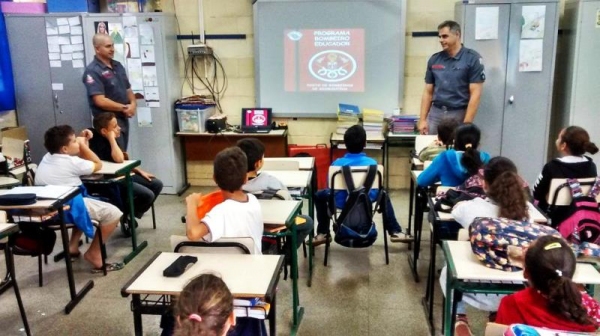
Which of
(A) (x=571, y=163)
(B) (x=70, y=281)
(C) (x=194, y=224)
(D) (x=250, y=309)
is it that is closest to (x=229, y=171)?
(C) (x=194, y=224)

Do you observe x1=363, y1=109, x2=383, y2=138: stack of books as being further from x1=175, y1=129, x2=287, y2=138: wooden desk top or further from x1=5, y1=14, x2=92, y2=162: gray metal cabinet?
x1=5, y1=14, x2=92, y2=162: gray metal cabinet

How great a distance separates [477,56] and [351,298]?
2647 millimetres

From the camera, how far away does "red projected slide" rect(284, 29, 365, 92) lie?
5.61m

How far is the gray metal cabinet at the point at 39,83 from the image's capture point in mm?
5477

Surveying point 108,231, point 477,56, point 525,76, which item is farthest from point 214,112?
point 525,76

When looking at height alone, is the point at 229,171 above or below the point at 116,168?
above

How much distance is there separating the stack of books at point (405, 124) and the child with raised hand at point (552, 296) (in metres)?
3.69

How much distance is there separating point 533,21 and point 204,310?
4.73 metres

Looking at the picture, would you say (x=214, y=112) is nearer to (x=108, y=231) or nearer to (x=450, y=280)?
(x=108, y=231)

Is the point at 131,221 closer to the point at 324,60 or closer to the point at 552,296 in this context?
the point at 324,60

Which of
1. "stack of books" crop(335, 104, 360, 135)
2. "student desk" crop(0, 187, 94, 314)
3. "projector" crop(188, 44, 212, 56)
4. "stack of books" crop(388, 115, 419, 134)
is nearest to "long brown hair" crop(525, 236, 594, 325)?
"student desk" crop(0, 187, 94, 314)

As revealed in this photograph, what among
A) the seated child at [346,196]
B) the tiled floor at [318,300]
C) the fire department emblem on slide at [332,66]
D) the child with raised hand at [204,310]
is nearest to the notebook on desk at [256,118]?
the fire department emblem on slide at [332,66]

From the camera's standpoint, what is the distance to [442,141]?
12.3 ft

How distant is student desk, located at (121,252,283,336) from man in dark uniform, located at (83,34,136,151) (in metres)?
2.99
